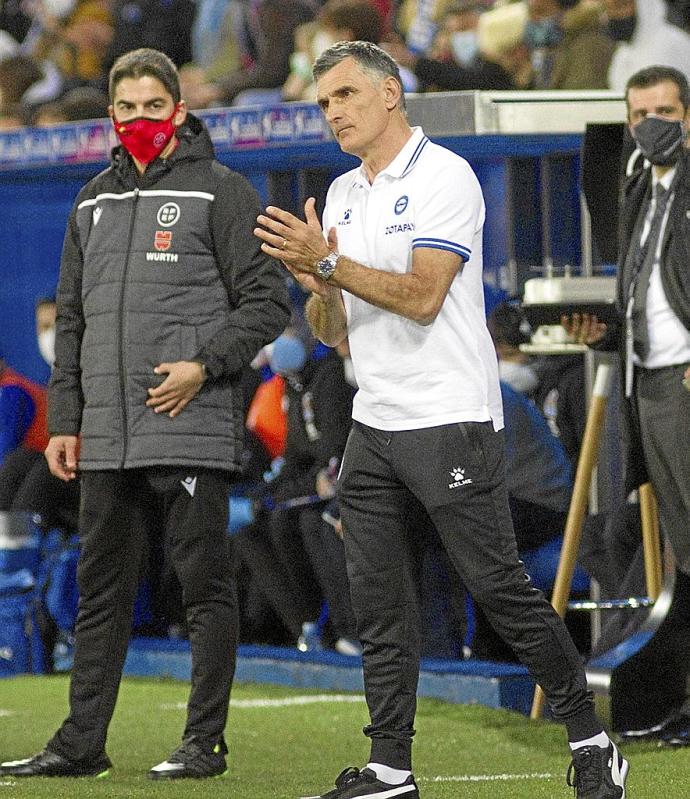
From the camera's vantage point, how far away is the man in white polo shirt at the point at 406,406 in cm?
419

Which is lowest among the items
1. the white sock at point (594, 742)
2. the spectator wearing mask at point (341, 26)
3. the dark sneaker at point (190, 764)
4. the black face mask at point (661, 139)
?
the dark sneaker at point (190, 764)

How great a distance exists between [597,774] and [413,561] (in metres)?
0.67

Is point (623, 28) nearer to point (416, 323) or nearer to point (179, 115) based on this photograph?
point (179, 115)

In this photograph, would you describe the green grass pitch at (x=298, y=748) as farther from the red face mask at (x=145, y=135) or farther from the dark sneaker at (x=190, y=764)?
the red face mask at (x=145, y=135)

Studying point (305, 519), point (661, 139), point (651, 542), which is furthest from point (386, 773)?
point (305, 519)

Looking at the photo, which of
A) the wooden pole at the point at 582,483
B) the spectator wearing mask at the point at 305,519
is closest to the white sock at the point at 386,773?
the wooden pole at the point at 582,483

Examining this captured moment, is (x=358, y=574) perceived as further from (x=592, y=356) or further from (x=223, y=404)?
(x=592, y=356)

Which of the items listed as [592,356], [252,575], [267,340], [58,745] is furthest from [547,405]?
[58,745]

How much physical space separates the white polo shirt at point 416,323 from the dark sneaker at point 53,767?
148 cm

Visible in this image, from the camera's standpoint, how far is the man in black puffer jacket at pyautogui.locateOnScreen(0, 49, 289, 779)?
5109mm

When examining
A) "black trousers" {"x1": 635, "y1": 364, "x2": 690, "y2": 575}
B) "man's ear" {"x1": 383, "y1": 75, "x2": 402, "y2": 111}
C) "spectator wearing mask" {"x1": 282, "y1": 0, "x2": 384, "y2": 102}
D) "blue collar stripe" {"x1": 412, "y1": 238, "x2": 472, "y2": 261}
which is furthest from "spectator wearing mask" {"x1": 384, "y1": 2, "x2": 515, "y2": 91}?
"blue collar stripe" {"x1": 412, "y1": 238, "x2": 472, "y2": 261}

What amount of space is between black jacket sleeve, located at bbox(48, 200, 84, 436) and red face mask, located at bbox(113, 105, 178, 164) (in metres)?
0.33

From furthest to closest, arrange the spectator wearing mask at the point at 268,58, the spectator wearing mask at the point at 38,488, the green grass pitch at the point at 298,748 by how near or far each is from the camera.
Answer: the spectator wearing mask at the point at 268,58, the spectator wearing mask at the point at 38,488, the green grass pitch at the point at 298,748

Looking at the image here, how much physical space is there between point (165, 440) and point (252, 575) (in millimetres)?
3440
